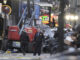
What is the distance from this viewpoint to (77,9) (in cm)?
4494

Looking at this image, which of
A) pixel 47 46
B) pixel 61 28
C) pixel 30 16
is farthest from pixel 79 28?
pixel 30 16

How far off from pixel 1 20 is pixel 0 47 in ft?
8.38

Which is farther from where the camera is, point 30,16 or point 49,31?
point 30,16

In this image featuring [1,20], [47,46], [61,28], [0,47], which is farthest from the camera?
[1,20]

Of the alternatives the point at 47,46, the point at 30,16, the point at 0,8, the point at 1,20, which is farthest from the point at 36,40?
the point at 30,16

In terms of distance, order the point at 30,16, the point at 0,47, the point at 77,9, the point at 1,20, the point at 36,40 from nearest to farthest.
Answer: the point at 36,40
the point at 0,47
the point at 1,20
the point at 30,16
the point at 77,9

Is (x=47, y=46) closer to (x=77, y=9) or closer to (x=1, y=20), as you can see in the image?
(x=1, y=20)

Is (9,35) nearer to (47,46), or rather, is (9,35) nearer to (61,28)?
(47,46)

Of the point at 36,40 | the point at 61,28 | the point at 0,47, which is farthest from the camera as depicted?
the point at 0,47

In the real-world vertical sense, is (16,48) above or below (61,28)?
below

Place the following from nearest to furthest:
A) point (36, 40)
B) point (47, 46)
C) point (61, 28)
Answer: point (61, 28) < point (36, 40) < point (47, 46)

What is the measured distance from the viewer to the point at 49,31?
71.2 ft

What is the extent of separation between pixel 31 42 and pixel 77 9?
27.6m

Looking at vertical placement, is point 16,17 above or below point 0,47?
above
